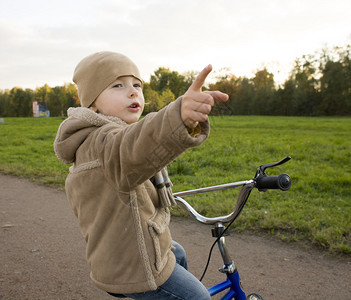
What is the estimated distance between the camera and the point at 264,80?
2.12m

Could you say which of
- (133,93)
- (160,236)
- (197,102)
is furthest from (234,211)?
(197,102)

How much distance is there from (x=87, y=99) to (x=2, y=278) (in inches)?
101

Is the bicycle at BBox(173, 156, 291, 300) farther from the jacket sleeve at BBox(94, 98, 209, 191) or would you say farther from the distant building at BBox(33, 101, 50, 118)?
the distant building at BBox(33, 101, 50, 118)

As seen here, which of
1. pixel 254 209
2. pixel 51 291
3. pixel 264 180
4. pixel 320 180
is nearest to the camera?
pixel 264 180

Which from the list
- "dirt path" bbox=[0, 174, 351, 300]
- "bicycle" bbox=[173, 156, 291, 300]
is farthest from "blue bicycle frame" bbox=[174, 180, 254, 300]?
"dirt path" bbox=[0, 174, 351, 300]

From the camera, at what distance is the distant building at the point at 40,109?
5272cm

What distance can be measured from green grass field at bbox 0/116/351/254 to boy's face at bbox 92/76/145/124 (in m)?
0.41

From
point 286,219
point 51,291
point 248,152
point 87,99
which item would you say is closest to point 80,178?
point 87,99

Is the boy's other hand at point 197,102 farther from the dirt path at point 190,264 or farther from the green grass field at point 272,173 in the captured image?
the dirt path at point 190,264

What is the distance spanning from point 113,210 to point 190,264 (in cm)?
228

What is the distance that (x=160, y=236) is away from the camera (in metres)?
1.42

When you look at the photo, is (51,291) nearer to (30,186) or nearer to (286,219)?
(286,219)

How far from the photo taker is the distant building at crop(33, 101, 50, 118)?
173 ft

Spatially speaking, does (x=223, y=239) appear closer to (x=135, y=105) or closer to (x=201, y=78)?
(x=135, y=105)
